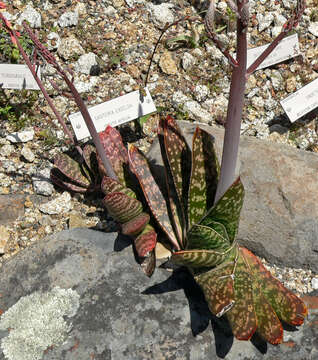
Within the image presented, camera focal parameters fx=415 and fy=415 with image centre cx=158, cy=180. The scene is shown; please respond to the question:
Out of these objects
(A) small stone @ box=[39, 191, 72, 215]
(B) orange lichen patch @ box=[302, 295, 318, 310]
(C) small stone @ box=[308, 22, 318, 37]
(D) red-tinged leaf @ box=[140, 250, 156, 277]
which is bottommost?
(A) small stone @ box=[39, 191, 72, 215]

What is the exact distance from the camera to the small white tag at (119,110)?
284 cm

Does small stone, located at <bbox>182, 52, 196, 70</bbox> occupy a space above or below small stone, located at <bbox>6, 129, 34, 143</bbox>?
above

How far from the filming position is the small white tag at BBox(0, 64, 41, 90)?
2.86 meters

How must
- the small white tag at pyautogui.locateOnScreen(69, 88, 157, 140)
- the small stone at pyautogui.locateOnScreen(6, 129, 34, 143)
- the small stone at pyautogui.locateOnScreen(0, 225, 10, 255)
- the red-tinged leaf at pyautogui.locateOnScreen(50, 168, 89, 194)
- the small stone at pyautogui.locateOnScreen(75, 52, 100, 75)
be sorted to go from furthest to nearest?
1. the small stone at pyautogui.locateOnScreen(75, 52, 100, 75)
2. the small stone at pyautogui.locateOnScreen(6, 129, 34, 143)
3. the small white tag at pyautogui.locateOnScreen(69, 88, 157, 140)
4. the red-tinged leaf at pyautogui.locateOnScreen(50, 168, 89, 194)
5. the small stone at pyautogui.locateOnScreen(0, 225, 10, 255)

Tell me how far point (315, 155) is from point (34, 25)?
7.91ft

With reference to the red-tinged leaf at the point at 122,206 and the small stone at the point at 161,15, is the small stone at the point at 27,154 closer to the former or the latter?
the red-tinged leaf at the point at 122,206

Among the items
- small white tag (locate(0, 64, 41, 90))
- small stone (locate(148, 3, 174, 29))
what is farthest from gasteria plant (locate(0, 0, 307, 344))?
small stone (locate(148, 3, 174, 29))

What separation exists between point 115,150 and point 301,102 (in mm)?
1490

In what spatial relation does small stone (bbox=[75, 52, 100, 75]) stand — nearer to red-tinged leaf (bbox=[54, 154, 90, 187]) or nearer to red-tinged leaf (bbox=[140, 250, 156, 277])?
red-tinged leaf (bbox=[54, 154, 90, 187])

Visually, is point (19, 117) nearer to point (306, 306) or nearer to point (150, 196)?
point (150, 196)

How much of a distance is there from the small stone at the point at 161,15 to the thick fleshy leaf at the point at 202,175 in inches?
72.5

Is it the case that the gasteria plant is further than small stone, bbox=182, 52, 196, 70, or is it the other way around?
small stone, bbox=182, 52, 196, 70

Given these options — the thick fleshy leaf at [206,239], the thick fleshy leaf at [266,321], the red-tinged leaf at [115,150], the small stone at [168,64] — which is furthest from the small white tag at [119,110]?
the thick fleshy leaf at [266,321]

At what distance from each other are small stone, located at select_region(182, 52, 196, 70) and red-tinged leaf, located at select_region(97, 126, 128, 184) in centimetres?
118
